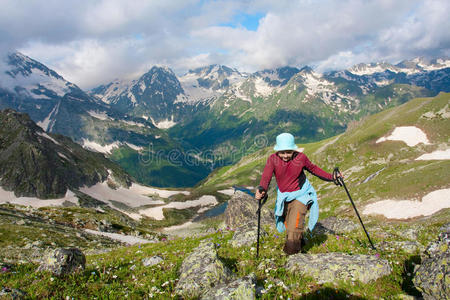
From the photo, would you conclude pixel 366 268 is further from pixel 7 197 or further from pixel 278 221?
pixel 7 197

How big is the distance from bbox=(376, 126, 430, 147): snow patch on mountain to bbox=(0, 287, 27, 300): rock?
5107 inches

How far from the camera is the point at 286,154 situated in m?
11.3

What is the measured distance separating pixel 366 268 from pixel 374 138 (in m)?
135

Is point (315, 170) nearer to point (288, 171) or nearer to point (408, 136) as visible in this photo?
point (288, 171)

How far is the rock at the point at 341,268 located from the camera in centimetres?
800

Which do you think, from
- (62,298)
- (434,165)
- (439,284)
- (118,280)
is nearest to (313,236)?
(439,284)

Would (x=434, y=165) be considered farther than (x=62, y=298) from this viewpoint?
Yes

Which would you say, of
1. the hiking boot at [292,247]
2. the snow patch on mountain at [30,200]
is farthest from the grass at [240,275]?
the snow patch on mountain at [30,200]

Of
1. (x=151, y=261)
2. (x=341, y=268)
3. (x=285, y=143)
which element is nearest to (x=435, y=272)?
(x=341, y=268)

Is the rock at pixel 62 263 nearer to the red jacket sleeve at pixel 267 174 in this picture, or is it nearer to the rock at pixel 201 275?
the rock at pixel 201 275

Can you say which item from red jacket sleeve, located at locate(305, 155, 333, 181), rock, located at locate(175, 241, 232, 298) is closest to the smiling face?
red jacket sleeve, located at locate(305, 155, 333, 181)

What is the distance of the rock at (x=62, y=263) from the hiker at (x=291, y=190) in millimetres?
7950

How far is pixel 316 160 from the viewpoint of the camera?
491 ft

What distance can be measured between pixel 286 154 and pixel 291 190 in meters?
1.71
